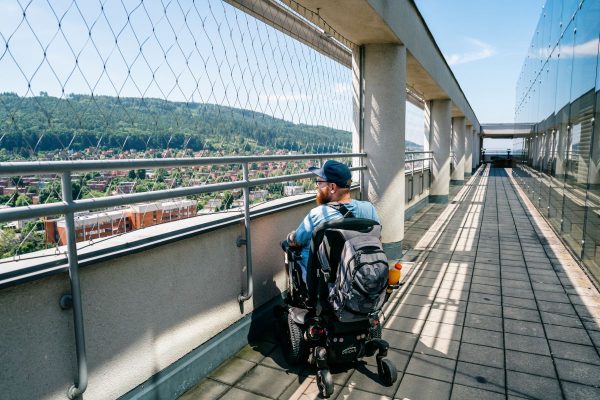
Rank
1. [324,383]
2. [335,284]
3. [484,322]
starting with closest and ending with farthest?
1. [335,284]
2. [324,383]
3. [484,322]

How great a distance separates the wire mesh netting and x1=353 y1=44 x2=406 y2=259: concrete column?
84.0 inches

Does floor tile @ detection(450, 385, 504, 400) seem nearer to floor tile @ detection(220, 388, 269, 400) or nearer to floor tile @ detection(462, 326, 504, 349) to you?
floor tile @ detection(462, 326, 504, 349)

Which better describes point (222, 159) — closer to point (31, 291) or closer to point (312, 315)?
point (312, 315)

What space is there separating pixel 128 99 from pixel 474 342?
309 centimetres

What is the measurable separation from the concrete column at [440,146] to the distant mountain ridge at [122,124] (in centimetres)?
968

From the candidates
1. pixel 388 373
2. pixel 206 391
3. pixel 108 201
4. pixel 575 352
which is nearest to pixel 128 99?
pixel 108 201

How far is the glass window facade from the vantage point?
4.95 metres

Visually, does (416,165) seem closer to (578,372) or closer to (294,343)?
(578,372)

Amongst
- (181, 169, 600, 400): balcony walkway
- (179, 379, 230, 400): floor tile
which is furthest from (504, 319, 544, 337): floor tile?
(179, 379, 230, 400): floor tile

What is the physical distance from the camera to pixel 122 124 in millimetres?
2113

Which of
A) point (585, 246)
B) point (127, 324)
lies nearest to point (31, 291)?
point (127, 324)

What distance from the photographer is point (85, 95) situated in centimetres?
191

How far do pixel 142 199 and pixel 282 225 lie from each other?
66.2 inches

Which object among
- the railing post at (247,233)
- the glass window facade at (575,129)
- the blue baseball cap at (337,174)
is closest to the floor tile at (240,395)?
the railing post at (247,233)
